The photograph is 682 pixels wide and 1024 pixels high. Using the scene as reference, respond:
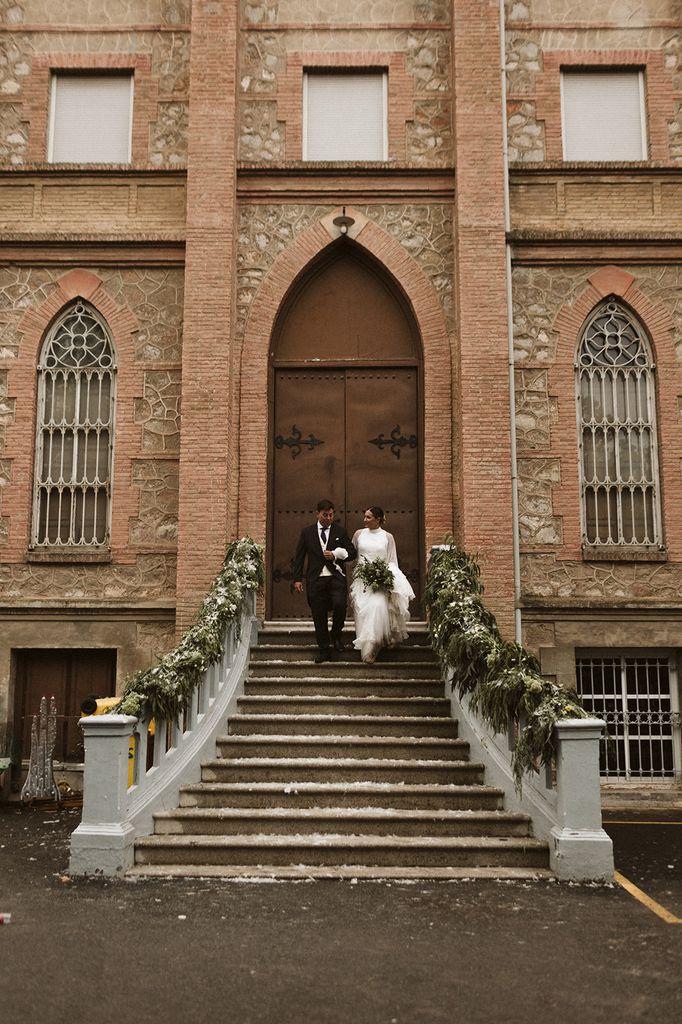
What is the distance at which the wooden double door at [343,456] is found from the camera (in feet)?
44.5

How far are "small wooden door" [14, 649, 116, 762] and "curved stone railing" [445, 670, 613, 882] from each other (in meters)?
6.71

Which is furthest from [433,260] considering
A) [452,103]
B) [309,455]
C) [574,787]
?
[574,787]

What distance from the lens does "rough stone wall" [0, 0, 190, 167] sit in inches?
556

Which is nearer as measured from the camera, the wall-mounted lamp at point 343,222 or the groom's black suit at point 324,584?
the groom's black suit at point 324,584

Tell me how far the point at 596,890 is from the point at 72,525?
8568 millimetres

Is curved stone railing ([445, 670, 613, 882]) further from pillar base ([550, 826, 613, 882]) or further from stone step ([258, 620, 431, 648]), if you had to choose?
Answer: stone step ([258, 620, 431, 648])

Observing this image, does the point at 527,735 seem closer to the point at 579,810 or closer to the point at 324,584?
the point at 579,810

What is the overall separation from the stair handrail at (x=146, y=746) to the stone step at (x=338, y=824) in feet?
1.12

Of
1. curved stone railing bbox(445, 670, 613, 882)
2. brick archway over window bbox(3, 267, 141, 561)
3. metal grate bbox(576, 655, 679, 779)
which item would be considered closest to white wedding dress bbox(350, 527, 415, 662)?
curved stone railing bbox(445, 670, 613, 882)

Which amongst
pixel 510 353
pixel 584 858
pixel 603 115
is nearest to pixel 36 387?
pixel 510 353

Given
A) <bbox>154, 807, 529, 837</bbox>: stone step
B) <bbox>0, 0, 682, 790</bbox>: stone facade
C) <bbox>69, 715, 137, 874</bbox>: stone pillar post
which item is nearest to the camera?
<bbox>69, 715, 137, 874</bbox>: stone pillar post

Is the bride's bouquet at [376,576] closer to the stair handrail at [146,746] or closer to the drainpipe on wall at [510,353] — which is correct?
the stair handrail at [146,746]

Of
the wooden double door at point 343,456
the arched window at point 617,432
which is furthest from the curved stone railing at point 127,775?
the arched window at point 617,432

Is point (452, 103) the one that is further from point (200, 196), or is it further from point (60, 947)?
point (60, 947)
